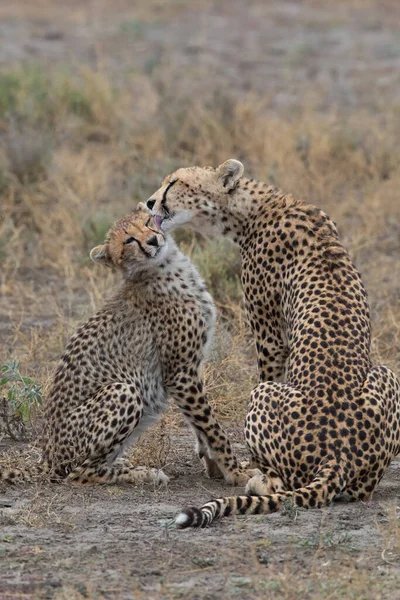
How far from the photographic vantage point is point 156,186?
Result: 35.8 feet

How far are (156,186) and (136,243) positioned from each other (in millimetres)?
4678

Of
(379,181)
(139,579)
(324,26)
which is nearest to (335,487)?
(139,579)

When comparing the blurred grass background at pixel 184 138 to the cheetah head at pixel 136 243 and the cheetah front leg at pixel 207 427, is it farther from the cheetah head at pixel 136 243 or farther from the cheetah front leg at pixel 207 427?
the cheetah head at pixel 136 243

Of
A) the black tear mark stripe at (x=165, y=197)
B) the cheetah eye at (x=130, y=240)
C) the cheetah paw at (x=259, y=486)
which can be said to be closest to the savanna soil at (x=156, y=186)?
the cheetah paw at (x=259, y=486)

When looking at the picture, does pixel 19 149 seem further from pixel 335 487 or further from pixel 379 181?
pixel 335 487

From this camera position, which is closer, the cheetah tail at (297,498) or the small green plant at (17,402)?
the cheetah tail at (297,498)

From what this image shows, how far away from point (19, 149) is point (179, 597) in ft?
23.2

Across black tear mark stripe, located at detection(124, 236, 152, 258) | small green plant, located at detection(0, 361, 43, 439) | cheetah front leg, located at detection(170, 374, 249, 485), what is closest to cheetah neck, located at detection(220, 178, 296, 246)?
black tear mark stripe, located at detection(124, 236, 152, 258)

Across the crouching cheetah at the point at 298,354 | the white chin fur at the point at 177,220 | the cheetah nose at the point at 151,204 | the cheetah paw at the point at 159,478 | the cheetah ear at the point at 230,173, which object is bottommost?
the cheetah paw at the point at 159,478

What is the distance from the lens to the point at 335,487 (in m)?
5.32

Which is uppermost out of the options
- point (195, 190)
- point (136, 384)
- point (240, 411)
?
point (195, 190)

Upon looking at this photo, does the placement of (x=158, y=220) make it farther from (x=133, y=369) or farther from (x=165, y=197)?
(x=133, y=369)

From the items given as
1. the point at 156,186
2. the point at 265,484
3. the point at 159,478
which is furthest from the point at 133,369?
the point at 156,186

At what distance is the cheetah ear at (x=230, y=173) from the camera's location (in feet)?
21.4
